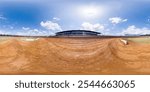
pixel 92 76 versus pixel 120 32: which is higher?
pixel 120 32

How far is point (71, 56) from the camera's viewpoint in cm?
411

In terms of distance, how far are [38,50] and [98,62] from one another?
1.69 ft

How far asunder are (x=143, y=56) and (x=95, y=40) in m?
0.42

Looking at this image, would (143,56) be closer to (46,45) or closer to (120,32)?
(120,32)

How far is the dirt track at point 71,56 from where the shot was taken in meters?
4.07

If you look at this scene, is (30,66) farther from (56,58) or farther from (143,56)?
(143,56)

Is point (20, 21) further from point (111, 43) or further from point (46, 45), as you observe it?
point (111, 43)

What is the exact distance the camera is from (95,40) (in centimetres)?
409

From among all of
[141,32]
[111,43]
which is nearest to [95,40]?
[111,43]

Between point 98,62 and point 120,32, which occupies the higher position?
point 120,32

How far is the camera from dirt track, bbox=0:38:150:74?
13.4ft

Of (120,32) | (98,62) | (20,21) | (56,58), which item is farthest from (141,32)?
(20,21)

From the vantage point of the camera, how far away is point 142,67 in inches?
160

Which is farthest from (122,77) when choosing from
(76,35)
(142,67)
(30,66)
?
(30,66)
